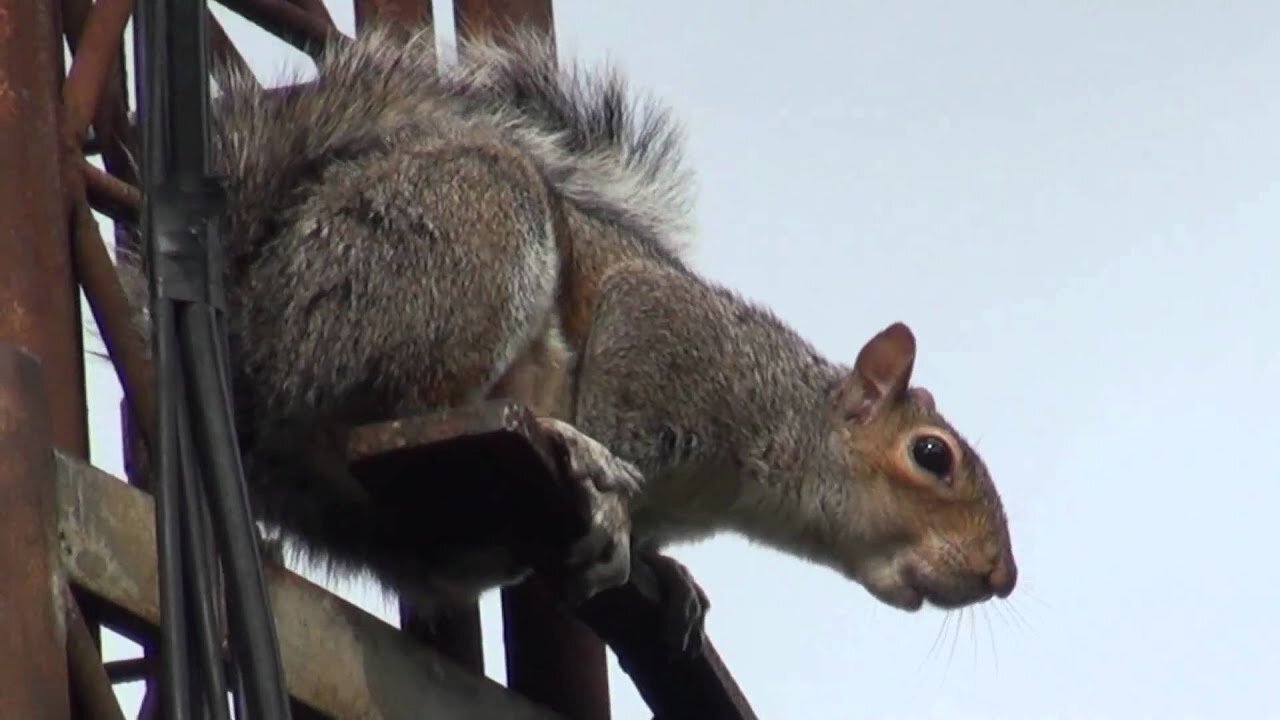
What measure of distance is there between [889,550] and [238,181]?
1.48 m

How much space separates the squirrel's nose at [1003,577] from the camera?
4492mm

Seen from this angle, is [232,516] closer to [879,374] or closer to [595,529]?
[595,529]

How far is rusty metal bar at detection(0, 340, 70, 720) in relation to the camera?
244cm

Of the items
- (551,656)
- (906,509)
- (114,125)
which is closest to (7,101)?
(114,125)

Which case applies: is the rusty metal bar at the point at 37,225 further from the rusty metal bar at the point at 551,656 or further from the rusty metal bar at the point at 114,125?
the rusty metal bar at the point at 551,656

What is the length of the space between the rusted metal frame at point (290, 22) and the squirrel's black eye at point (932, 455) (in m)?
1.29

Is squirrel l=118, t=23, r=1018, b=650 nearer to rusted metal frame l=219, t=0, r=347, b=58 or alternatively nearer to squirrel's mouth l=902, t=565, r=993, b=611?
squirrel's mouth l=902, t=565, r=993, b=611

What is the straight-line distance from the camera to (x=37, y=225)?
2910 mm

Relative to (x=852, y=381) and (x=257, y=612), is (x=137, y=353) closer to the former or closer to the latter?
(x=257, y=612)

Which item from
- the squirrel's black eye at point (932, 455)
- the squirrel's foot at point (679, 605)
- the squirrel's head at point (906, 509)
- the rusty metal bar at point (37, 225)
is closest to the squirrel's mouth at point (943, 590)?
the squirrel's head at point (906, 509)

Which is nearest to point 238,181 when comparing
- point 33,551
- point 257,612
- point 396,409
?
point 396,409

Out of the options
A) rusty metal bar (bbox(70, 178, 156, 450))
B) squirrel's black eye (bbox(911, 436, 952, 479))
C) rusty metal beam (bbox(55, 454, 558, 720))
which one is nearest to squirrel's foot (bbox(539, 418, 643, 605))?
rusty metal beam (bbox(55, 454, 558, 720))

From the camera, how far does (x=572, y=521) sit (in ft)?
11.1

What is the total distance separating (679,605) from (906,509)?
80cm
